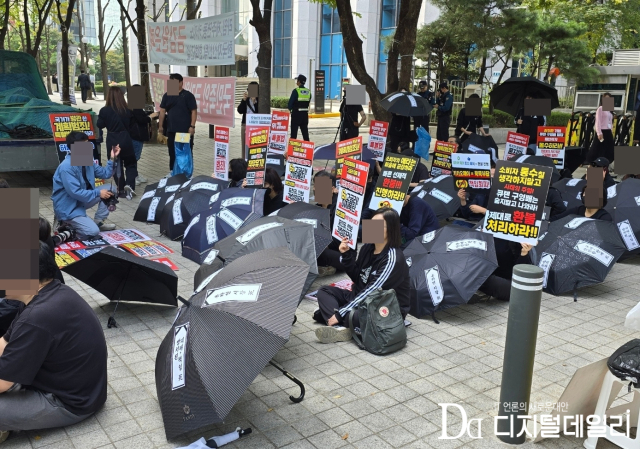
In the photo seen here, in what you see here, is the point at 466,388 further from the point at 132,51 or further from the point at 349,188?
the point at 132,51

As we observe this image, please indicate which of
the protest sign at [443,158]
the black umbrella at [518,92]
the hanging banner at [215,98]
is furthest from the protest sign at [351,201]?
the black umbrella at [518,92]

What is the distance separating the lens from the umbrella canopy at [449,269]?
6059 mm

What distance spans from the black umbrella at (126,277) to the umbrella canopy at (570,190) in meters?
6.10

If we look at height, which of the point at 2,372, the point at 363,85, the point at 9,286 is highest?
the point at 363,85

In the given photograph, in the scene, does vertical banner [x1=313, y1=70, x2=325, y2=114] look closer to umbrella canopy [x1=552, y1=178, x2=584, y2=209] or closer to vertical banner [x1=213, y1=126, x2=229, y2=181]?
vertical banner [x1=213, y1=126, x2=229, y2=181]

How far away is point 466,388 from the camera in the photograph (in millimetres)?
5000

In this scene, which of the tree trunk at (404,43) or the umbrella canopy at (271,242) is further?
the tree trunk at (404,43)

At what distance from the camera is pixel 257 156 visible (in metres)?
9.59

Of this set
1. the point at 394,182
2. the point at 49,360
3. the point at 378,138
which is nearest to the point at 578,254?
the point at 394,182

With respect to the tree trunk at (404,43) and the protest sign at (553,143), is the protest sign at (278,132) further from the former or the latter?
the protest sign at (553,143)

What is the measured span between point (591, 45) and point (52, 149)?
22065mm

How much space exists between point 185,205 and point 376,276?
412cm

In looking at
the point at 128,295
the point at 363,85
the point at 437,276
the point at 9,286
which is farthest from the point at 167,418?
the point at 363,85

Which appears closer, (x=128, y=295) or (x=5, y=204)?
(x=5, y=204)
